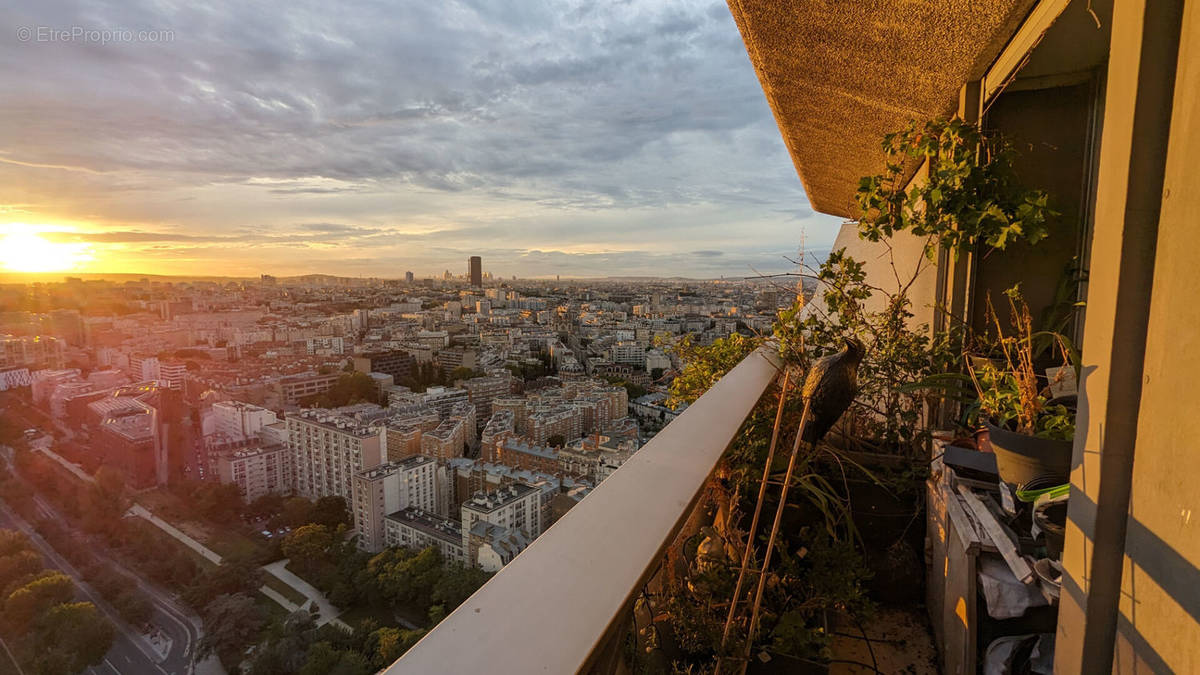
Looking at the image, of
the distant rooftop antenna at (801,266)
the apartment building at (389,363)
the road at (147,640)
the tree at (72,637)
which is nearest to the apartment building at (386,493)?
the road at (147,640)

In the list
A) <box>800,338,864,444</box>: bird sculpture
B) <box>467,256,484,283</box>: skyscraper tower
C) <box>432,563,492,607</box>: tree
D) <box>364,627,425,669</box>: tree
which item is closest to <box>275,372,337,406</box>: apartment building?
<box>432,563,492,607</box>: tree

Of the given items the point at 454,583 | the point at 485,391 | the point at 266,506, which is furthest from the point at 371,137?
the point at 454,583

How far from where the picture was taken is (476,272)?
23.3ft

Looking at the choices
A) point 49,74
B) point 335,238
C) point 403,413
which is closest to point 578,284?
point 335,238

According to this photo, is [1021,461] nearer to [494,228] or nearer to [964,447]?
[964,447]

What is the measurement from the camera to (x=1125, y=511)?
2.63ft

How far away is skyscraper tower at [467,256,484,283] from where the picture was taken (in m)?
7.00

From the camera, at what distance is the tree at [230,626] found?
46.1 inches

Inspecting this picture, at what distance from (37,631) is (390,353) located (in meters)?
3.86

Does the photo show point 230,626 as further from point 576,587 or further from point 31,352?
point 31,352

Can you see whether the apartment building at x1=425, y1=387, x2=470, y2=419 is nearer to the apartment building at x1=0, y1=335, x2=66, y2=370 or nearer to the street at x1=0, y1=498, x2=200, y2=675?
the apartment building at x1=0, y1=335, x2=66, y2=370

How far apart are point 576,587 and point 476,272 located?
6.85m

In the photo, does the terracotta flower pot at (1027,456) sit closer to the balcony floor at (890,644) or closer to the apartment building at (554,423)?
the balcony floor at (890,644)

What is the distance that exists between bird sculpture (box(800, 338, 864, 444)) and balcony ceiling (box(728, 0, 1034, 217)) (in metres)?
1.09
